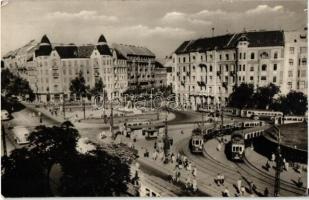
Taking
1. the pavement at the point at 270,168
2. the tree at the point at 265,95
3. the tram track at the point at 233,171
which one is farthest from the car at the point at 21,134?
the tree at the point at 265,95

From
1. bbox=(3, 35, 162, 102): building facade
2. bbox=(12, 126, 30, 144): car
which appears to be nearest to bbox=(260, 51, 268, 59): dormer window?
bbox=(3, 35, 162, 102): building facade

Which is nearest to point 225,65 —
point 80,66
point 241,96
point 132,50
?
point 241,96

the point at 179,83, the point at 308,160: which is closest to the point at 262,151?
the point at 308,160

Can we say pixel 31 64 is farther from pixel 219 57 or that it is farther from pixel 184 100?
pixel 219 57

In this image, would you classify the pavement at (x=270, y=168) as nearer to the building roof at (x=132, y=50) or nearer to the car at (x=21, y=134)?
the building roof at (x=132, y=50)

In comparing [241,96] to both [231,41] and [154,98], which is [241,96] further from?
[154,98]
